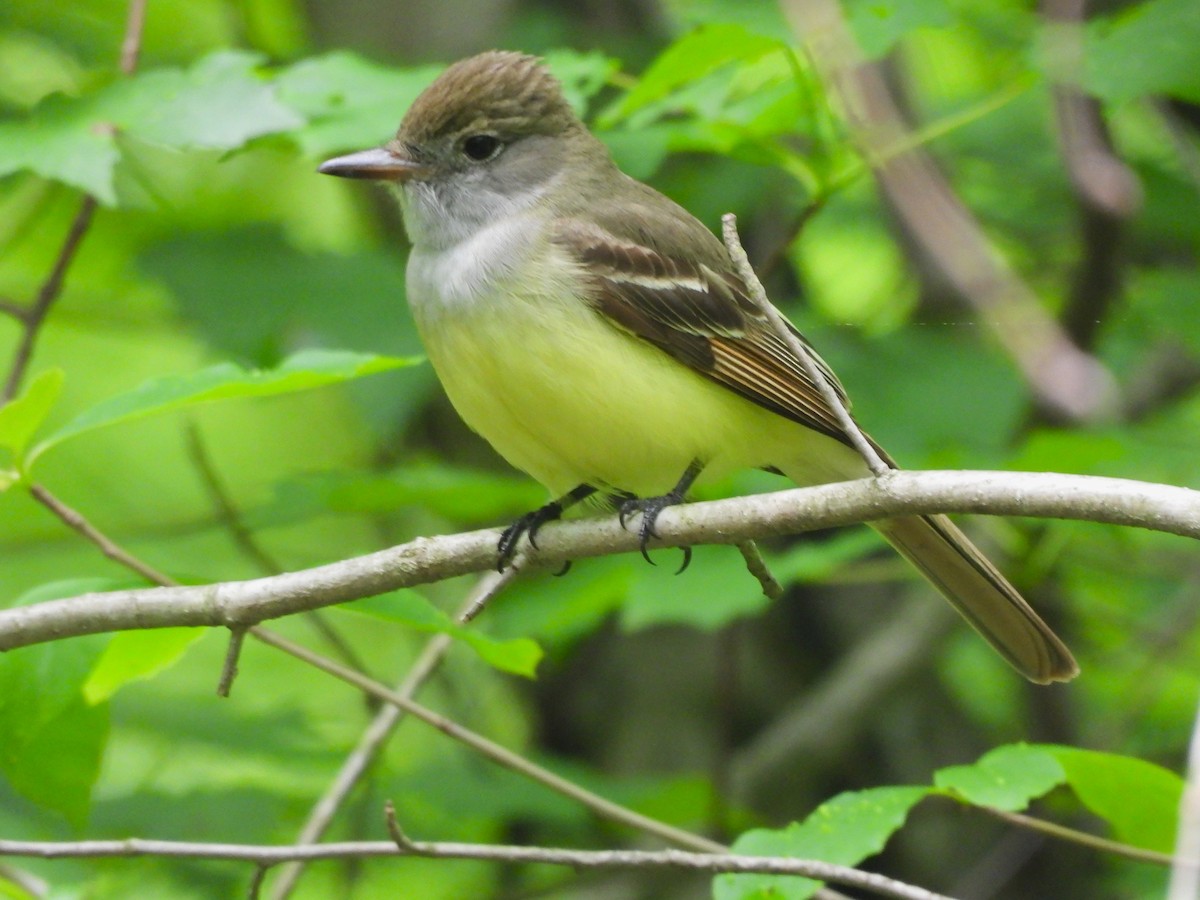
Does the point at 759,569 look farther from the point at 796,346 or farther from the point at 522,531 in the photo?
the point at 522,531

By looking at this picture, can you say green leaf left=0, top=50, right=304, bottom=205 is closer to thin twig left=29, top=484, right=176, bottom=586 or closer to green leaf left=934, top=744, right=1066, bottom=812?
thin twig left=29, top=484, right=176, bottom=586

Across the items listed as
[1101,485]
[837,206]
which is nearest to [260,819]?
[1101,485]

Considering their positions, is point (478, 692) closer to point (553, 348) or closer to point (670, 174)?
point (670, 174)

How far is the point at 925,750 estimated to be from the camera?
645cm

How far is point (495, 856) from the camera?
118 inches

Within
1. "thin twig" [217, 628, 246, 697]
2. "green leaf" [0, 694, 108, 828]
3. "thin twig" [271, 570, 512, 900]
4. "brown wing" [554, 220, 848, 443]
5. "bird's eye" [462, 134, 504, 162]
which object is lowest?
"thin twig" [271, 570, 512, 900]

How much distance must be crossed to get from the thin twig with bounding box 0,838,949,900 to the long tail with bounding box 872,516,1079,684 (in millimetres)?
1373

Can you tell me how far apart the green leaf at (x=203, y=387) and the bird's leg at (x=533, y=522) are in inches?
20.9

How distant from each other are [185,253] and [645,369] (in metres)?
2.56

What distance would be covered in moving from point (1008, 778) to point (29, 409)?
2187mm

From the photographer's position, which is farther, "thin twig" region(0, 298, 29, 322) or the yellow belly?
"thin twig" region(0, 298, 29, 322)

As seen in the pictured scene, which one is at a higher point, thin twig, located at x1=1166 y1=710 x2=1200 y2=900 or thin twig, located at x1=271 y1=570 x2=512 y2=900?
thin twig, located at x1=1166 y1=710 x2=1200 y2=900

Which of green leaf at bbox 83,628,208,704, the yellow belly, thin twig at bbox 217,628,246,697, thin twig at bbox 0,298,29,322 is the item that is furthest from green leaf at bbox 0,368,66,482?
thin twig at bbox 0,298,29,322

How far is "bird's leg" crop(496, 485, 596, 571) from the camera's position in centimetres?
359
